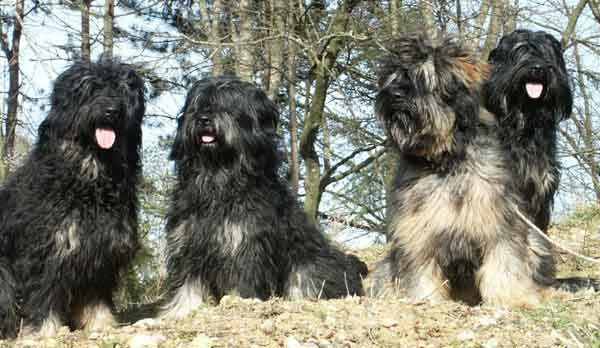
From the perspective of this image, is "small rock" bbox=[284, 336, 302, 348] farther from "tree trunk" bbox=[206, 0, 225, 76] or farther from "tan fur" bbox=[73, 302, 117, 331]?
"tree trunk" bbox=[206, 0, 225, 76]

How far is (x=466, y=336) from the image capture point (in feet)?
13.1

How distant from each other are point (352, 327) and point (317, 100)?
6.31 meters

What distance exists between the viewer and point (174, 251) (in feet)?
17.9

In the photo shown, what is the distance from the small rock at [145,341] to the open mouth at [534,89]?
3205 mm

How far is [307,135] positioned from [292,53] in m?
1.08

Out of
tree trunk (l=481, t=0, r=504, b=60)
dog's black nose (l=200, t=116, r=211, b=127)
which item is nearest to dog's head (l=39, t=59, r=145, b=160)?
dog's black nose (l=200, t=116, r=211, b=127)

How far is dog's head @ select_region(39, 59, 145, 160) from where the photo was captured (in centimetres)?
513

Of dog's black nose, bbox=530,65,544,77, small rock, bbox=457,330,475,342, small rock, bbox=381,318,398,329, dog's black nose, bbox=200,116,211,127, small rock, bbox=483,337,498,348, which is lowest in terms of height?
small rock, bbox=483,337,498,348

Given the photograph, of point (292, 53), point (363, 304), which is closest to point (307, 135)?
point (292, 53)

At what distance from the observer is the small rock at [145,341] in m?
3.82

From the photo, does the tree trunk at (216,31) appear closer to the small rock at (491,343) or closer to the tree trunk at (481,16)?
the tree trunk at (481,16)

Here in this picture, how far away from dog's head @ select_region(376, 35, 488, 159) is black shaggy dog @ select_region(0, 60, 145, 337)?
177 centimetres

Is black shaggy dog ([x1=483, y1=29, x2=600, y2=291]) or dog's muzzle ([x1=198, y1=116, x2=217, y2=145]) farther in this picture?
black shaggy dog ([x1=483, y1=29, x2=600, y2=291])

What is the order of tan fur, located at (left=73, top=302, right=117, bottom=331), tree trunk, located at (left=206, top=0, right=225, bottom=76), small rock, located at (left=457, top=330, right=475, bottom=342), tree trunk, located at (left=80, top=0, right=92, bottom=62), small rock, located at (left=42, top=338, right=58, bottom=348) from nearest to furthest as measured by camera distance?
small rock, located at (left=457, top=330, right=475, bottom=342), small rock, located at (left=42, top=338, right=58, bottom=348), tan fur, located at (left=73, top=302, right=117, bottom=331), tree trunk, located at (left=80, top=0, right=92, bottom=62), tree trunk, located at (left=206, top=0, right=225, bottom=76)
